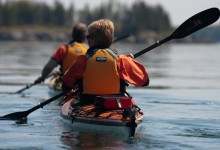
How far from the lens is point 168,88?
20.7 metres

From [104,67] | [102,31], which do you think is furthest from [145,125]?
[102,31]

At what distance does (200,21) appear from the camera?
12.6 meters

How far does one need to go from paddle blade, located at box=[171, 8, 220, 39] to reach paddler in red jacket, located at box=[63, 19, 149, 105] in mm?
1920

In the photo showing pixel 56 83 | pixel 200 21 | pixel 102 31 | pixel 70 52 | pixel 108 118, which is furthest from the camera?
pixel 56 83

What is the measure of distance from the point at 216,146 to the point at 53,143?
228 cm

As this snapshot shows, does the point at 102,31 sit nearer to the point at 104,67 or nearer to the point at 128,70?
the point at 104,67

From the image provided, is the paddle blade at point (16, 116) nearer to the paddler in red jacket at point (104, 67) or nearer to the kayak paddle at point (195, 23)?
the kayak paddle at point (195, 23)

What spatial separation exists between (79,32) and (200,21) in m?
4.60

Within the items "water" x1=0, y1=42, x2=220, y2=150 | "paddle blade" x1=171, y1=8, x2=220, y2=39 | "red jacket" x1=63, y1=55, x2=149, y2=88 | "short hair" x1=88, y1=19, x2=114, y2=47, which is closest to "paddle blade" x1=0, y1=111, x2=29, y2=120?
"water" x1=0, y1=42, x2=220, y2=150

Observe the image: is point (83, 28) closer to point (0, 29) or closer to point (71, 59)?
point (71, 59)

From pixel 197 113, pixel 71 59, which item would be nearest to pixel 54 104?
pixel 71 59

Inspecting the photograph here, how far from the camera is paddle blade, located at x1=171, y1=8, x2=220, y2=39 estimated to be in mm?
12477

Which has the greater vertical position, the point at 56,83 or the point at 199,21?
the point at 199,21

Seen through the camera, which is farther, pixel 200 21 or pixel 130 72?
pixel 200 21
